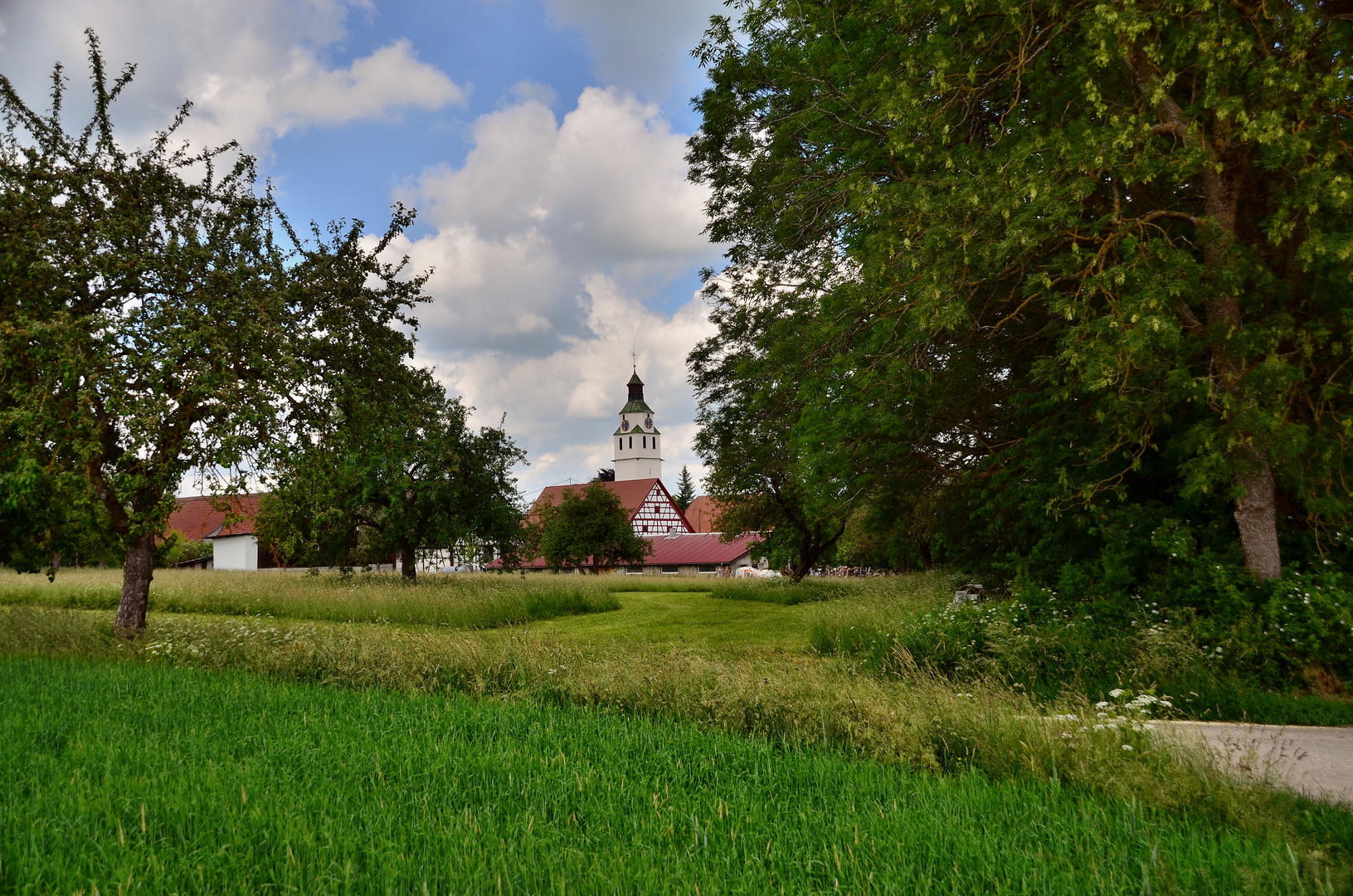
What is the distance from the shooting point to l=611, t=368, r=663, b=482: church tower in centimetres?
11488

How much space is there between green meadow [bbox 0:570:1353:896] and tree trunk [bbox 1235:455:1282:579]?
11.2 feet

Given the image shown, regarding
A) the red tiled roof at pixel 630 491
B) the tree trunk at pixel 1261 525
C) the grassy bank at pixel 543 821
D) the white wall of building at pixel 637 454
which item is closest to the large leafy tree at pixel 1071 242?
the tree trunk at pixel 1261 525

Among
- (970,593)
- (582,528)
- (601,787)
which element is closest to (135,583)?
(601,787)

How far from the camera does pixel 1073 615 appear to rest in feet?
34.7

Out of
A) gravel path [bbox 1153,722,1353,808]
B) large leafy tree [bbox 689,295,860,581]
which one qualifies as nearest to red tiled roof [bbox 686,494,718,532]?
large leafy tree [bbox 689,295,860,581]

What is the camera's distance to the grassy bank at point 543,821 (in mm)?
3447

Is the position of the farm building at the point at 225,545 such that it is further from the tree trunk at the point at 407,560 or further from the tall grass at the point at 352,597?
the tree trunk at the point at 407,560

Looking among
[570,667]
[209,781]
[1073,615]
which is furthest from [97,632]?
[1073,615]

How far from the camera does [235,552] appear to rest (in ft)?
196

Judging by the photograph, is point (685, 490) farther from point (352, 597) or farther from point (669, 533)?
point (352, 597)

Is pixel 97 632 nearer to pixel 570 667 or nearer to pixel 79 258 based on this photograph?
pixel 79 258

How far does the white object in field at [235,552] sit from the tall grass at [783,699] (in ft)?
168

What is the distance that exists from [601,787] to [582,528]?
1566 inches

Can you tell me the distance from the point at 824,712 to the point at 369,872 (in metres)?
4.14
